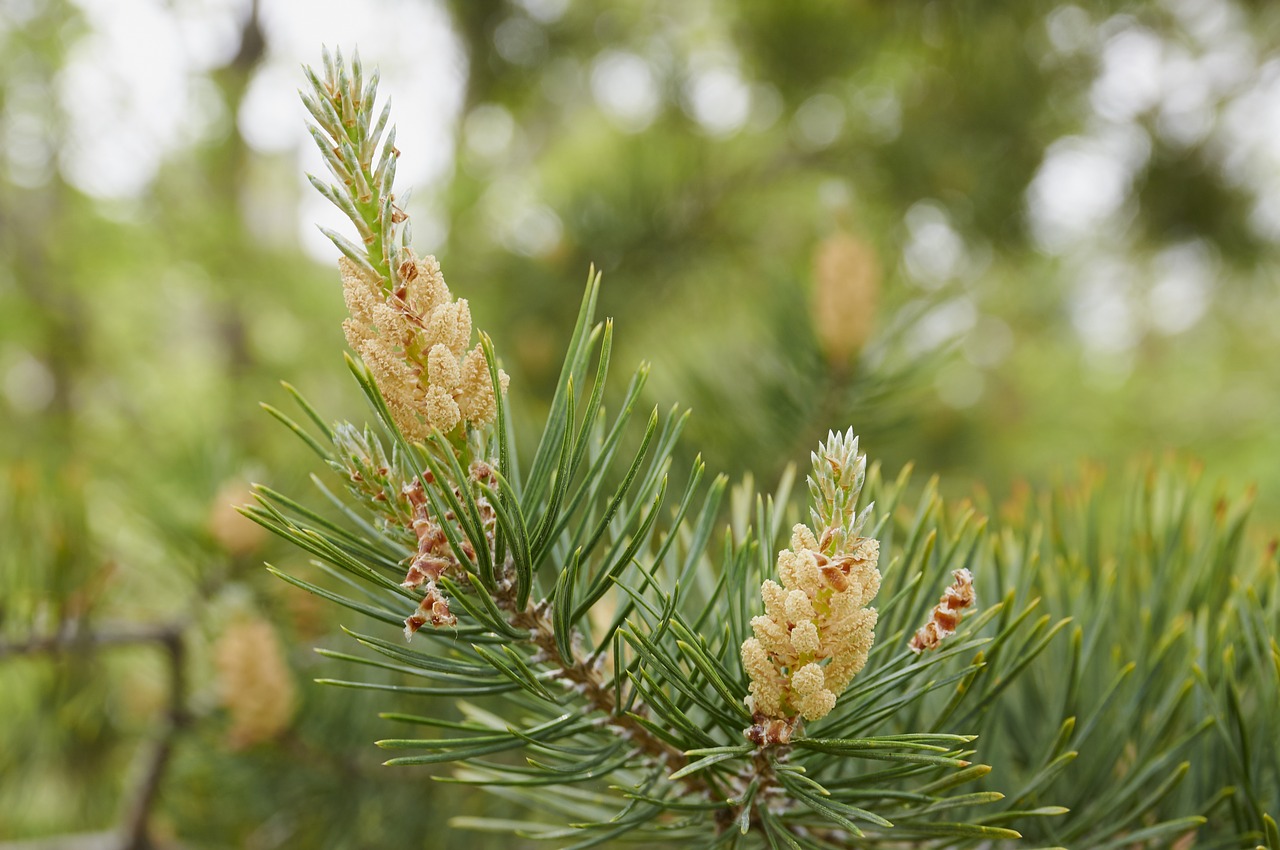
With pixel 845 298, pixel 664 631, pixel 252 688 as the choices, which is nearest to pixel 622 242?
pixel 845 298

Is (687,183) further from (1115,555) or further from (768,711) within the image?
(768,711)

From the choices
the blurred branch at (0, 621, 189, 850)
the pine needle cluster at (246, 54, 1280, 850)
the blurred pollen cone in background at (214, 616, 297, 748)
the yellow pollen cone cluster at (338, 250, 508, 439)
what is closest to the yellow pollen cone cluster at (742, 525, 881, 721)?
the pine needle cluster at (246, 54, 1280, 850)

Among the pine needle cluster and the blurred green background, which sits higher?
the blurred green background

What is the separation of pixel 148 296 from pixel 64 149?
0.27m

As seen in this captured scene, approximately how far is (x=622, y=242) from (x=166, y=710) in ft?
2.57

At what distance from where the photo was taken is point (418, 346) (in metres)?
0.25

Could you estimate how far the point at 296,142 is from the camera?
1638 millimetres

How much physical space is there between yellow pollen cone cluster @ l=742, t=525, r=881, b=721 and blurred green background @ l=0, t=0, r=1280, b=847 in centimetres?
51

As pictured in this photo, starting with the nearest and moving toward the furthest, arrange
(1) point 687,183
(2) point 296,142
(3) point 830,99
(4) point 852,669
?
(4) point 852,669 → (1) point 687,183 → (3) point 830,99 → (2) point 296,142

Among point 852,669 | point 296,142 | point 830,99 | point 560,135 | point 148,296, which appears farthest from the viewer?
point 560,135

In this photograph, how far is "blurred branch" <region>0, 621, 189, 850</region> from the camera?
0.63 metres

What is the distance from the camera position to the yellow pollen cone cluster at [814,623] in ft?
0.78

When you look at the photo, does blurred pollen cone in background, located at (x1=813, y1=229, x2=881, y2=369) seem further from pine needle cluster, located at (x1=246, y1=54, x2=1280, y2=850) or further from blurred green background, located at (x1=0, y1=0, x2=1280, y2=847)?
pine needle cluster, located at (x1=246, y1=54, x2=1280, y2=850)

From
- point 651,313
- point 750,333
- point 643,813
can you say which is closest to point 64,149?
point 651,313
